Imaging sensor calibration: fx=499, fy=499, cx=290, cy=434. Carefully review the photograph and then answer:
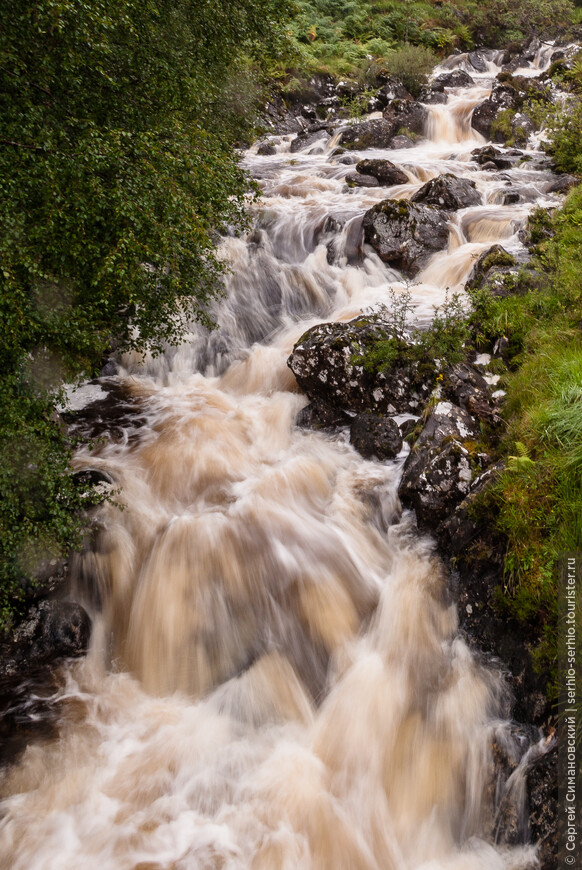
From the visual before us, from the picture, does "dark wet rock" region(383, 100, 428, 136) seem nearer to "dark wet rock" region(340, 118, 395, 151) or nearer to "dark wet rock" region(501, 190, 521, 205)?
"dark wet rock" region(340, 118, 395, 151)

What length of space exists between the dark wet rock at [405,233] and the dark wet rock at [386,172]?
4.53 m

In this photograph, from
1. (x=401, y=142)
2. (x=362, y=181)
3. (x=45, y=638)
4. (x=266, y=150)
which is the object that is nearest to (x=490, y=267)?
(x=362, y=181)

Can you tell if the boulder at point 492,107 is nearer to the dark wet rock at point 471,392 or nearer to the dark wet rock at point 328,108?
the dark wet rock at point 328,108

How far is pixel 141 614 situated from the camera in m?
5.59

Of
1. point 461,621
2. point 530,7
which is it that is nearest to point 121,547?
point 461,621

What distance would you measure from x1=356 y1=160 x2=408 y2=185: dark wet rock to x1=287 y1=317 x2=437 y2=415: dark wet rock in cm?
940

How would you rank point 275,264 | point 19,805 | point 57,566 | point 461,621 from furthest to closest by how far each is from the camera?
point 275,264, point 57,566, point 461,621, point 19,805

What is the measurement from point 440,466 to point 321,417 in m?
2.62

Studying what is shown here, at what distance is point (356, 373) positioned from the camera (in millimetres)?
7402

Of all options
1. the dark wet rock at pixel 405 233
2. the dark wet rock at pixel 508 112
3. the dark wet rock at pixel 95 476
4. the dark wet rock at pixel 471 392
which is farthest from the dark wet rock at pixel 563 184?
the dark wet rock at pixel 95 476

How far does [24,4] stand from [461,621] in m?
6.85

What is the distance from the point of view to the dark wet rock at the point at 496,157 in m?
15.6

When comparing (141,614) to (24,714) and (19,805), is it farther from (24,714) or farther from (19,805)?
(19,805)

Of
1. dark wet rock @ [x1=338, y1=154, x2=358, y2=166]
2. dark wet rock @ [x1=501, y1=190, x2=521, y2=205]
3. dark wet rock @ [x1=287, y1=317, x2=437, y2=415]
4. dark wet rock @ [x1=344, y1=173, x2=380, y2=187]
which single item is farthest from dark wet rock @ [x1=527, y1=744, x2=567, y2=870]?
dark wet rock @ [x1=338, y1=154, x2=358, y2=166]
